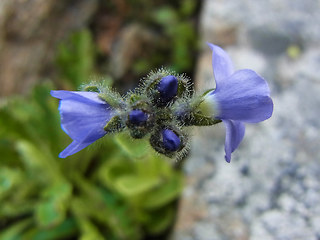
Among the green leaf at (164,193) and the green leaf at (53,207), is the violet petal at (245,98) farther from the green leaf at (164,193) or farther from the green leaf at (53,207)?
the green leaf at (53,207)

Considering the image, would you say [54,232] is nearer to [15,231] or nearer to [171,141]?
[15,231]

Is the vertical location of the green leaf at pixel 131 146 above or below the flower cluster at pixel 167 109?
below

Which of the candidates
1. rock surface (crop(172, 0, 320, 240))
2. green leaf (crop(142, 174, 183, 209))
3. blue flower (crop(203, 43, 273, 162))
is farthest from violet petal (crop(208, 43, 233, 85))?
green leaf (crop(142, 174, 183, 209))

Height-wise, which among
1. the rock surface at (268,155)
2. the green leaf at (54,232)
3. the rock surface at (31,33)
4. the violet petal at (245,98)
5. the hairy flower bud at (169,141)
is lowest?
the green leaf at (54,232)

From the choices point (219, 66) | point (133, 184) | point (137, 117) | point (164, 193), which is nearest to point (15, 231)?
point (133, 184)

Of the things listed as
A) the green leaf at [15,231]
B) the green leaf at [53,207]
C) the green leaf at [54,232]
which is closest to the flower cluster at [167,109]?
the green leaf at [53,207]

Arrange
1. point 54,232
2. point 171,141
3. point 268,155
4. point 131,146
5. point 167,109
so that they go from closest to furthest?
point 171,141, point 167,109, point 131,146, point 268,155, point 54,232

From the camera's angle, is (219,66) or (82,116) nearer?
(82,116)

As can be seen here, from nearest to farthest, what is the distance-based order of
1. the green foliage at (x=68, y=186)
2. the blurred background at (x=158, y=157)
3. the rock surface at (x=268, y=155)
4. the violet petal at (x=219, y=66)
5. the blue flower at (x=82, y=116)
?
the blue flower at (x=82, y=116) → the violet petal at (x=219, y=66) → the rock surface at (x=268, y=155) → the blurred background at (x=158, y=157) → the green foliage at (x=68, y=186)
